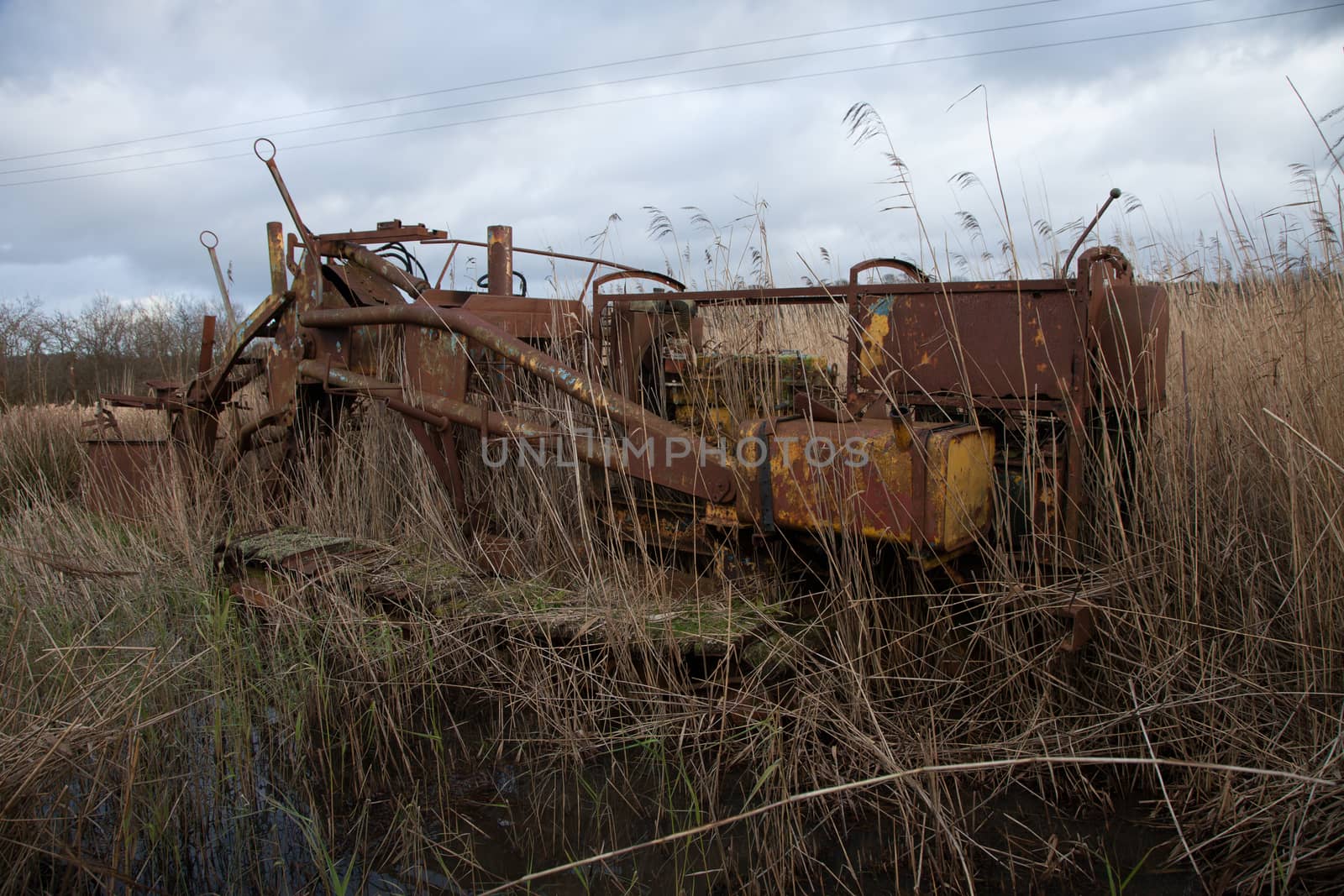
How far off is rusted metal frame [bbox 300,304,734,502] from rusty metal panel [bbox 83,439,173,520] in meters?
1.95

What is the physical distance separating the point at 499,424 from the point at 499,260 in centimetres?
139

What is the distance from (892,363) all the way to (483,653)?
1.70 meters

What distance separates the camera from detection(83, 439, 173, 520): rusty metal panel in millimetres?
4934

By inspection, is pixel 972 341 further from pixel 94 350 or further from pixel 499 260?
pixel 94 350

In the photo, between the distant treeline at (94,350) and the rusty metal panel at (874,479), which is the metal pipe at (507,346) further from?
the distant treeline at (94,350)

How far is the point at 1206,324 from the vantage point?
440 centimetres

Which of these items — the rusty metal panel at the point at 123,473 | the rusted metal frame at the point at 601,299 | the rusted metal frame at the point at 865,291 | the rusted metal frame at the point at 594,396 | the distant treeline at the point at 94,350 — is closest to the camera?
the rusted metal frame at the point at 865,291

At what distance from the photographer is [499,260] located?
174 inches

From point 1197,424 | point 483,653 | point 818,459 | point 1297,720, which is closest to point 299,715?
point 483,653

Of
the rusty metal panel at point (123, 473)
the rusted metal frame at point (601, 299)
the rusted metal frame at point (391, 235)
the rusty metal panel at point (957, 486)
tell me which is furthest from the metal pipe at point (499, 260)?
the rusty metal panel at point (957, 486)

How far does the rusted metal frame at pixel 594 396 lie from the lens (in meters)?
2.68

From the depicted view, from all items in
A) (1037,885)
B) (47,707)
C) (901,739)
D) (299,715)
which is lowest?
(1037,885)

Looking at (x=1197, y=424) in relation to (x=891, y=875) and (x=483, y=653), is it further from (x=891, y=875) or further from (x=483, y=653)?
(x=483, y=653)

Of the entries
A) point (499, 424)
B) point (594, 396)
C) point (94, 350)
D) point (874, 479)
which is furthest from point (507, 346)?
point (94, 350)
